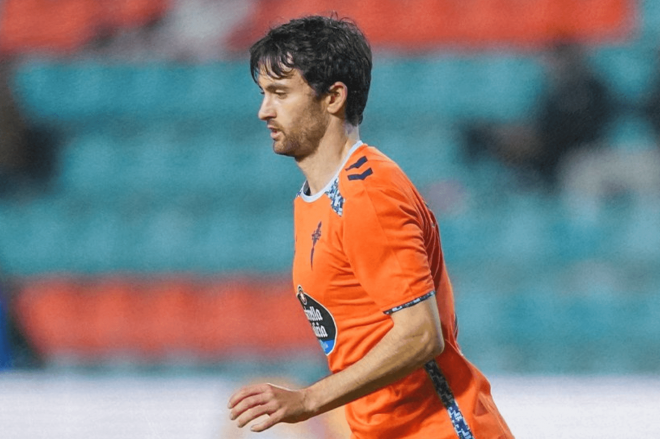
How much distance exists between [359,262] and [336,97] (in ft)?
0.92

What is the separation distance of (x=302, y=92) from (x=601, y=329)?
2935 mm

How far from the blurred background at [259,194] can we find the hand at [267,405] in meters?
2.22

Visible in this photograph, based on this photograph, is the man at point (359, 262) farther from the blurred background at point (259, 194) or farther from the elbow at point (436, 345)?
the blurred background at point (259, 194)

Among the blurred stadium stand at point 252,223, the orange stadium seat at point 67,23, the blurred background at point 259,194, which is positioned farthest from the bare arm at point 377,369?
the orange stadium seat at point 67,23

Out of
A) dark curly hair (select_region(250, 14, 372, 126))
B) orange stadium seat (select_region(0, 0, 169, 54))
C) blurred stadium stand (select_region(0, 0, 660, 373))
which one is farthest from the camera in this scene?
orange stadium seat (select_region(0, 0, 169, 54))

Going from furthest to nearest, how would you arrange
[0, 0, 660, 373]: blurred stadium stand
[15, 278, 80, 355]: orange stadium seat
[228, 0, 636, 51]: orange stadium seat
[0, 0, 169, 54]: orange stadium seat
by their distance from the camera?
[0, 0, 169, 54]: orange stadium seat < [228, 0, 636, 51]: orange stadium seat < [15, 278, 80, 355]: orange stadium seat < [0, 0, 660, 373]: blurred stadium stand

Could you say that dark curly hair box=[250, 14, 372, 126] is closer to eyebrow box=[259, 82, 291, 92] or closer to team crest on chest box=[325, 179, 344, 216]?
eyebrow box=[259, 82, 291, 92]

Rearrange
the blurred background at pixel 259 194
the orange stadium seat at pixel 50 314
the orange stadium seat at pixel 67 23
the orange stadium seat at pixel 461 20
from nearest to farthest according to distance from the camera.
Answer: the blurred background at pixel 259 194 < the orange stadium seat at pixel 50 314 < the orange stadium seat at pixel 461 20 < the orange stadium seat at pixel 67 23

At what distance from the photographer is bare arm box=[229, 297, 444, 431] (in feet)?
4.27

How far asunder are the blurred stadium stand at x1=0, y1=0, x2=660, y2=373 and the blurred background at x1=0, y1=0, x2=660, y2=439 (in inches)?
0.4

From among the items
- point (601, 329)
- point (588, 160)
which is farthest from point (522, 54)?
point (601, 329)

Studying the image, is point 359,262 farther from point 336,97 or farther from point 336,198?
point 336,97

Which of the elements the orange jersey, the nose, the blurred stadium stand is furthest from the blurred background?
the nose

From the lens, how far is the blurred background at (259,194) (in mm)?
3973
